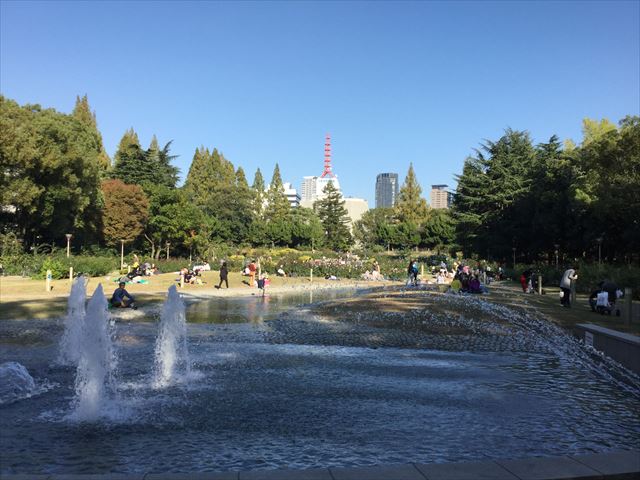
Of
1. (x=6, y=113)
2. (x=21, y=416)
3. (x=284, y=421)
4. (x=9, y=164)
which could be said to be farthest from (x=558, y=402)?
(x=6, y=113)

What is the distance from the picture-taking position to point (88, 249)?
4809 centimetres

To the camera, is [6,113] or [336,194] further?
[336,194]

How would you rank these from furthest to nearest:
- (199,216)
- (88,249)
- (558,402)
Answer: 1. (199,216)
2. (88,249)
3. (558,402)

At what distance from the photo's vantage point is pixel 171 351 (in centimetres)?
853

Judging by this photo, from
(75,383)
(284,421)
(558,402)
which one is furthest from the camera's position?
(75,383)

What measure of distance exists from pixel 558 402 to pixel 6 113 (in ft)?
121

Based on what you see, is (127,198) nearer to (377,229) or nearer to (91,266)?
(91,266)

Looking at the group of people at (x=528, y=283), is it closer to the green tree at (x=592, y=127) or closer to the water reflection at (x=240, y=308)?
the water reflection at (x=240, y=308)

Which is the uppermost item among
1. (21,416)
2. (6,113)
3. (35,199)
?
(6,113)

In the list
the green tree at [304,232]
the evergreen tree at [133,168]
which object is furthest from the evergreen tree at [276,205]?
the evergreen tree at [133,168]

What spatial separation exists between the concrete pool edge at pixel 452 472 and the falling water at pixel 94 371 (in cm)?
207

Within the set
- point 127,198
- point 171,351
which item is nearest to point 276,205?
point 127,198

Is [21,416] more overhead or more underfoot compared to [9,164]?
more underfoot

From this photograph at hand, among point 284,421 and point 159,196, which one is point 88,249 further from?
point 284,421
